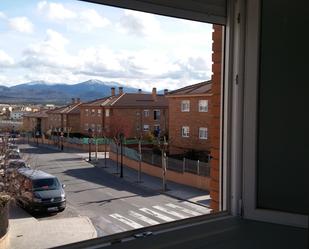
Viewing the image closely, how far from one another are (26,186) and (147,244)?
9568mm

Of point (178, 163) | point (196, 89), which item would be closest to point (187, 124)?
point (196, 89)

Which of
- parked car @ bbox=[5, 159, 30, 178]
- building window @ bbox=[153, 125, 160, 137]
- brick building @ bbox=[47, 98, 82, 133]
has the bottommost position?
parked car @ bbox=[5, 159, 30, 178]

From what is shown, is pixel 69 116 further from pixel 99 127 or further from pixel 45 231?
pixel 45 231

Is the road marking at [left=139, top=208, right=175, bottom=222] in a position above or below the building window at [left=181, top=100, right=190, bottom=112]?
below

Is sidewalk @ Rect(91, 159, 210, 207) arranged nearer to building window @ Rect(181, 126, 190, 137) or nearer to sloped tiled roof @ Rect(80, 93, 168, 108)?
building window @ Rect(181, 126, 190, 137)

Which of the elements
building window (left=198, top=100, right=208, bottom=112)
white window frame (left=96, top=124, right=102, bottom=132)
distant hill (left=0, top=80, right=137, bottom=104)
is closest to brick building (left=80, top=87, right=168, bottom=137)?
white window frame (left=96, top=124, right=102, bottom=132)

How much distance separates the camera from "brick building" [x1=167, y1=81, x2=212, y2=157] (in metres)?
18.3

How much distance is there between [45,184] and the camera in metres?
11.8

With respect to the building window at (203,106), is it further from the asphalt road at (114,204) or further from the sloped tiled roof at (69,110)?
the sloped tiled roof at (69,110)

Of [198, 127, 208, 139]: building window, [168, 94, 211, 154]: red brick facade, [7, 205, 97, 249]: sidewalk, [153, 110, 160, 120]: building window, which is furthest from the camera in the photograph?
[153, 110, 160, 120]: building window

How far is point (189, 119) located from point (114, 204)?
747 cm

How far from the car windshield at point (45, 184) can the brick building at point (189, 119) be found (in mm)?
7788

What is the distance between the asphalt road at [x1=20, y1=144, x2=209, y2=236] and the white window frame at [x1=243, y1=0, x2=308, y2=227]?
5.74 m

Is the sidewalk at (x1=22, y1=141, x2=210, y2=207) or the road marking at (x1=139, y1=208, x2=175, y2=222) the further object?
the sidewalk at (x1=22, y1=141, x2=210, y2=207)
